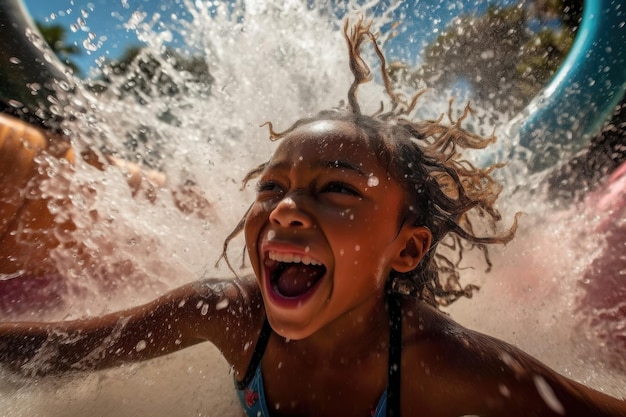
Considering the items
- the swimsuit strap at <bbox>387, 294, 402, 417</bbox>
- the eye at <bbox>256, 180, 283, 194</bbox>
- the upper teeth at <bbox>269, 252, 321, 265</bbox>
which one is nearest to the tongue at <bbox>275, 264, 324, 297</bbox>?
the upper teeth at <bbox>269, 252, 321, 265</bbox>

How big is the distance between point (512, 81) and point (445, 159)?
2903mm

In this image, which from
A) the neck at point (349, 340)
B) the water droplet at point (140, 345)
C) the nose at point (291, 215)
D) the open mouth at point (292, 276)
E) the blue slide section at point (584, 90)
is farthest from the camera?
the blue slide section at point (584, 90)

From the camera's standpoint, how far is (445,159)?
5.85 feet

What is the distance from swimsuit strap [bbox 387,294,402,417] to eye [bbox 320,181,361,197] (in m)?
0.50

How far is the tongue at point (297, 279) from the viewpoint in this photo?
1.29 meters

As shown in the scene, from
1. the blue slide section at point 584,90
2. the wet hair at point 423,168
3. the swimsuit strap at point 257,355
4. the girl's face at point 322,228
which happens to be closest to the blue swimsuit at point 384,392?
the swimsuit strap at point 257,355

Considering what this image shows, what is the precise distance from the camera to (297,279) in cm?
131

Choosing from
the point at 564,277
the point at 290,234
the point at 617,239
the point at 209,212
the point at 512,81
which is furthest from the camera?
the point at 512,81

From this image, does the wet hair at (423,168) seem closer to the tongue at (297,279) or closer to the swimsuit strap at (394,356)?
the swimsuit strap at (394,356)

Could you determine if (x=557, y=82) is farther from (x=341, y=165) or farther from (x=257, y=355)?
(x=257, y=355)

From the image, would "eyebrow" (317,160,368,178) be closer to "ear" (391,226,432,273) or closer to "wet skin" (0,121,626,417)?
"wet skin" (0,121,626,417)

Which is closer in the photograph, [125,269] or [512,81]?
[125,269]

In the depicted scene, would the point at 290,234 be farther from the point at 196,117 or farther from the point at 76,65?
the point at 76,65

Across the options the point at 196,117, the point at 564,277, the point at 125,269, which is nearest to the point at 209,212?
the point at 125,269
